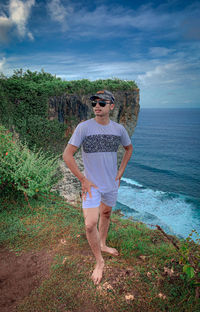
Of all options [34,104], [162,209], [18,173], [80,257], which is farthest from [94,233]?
[162,209]

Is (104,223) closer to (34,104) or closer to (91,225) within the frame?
(91,225)

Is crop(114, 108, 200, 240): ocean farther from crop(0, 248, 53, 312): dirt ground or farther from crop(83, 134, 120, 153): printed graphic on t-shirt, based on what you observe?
crop(83, 134, 120, 153): printed graphic on t-shirt

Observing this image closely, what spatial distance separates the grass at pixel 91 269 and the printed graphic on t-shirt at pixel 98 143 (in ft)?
6.18

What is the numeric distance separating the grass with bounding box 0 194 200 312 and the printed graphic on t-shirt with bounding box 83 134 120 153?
188 centimetres

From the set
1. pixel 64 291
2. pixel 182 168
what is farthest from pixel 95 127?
pixel 182 168

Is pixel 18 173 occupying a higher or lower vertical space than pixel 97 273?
higher

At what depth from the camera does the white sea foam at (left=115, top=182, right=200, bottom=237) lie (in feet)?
61.4

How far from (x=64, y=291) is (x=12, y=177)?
3215mm

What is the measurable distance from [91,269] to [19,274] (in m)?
1.10

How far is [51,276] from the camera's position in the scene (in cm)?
282

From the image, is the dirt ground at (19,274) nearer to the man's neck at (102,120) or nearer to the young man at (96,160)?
the young man at (96,160)

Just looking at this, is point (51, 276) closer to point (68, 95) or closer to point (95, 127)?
point (95, 127)

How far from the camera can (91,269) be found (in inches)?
117

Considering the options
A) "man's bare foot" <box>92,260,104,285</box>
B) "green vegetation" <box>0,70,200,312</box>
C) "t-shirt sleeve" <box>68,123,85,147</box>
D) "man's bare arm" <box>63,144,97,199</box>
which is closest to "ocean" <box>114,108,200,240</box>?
"green vegetation" <box>0,70,200,312</box>
